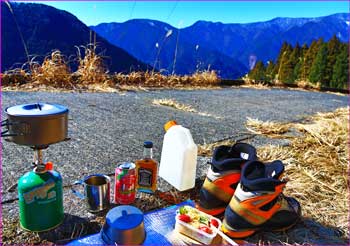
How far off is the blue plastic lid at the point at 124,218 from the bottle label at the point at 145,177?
284 mm

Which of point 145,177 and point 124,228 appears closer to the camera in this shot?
point 124,228

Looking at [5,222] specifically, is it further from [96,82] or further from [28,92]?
[96,82]

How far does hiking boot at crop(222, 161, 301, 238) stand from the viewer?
95 cm

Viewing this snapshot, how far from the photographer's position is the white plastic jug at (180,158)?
48.9 inches

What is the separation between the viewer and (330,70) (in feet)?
71.0

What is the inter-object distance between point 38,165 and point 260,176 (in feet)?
2.38

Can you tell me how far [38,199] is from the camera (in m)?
0.90

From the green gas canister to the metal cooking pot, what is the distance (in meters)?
0.10

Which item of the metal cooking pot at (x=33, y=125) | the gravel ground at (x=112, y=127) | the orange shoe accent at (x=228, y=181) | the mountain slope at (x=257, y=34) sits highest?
the mountain slope at (x=257, y=34)

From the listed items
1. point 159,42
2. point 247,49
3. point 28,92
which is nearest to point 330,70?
point 159,42

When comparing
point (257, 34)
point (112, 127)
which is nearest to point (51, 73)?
point (112, 127)

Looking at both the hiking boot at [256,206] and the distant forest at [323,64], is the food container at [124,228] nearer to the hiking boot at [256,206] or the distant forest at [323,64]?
the hiking boot at [256,206]

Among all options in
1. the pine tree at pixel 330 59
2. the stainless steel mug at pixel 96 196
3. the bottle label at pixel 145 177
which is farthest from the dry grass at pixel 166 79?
the pine tree at pixel 330 59

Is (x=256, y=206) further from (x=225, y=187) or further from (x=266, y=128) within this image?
(x=266, y=128)
